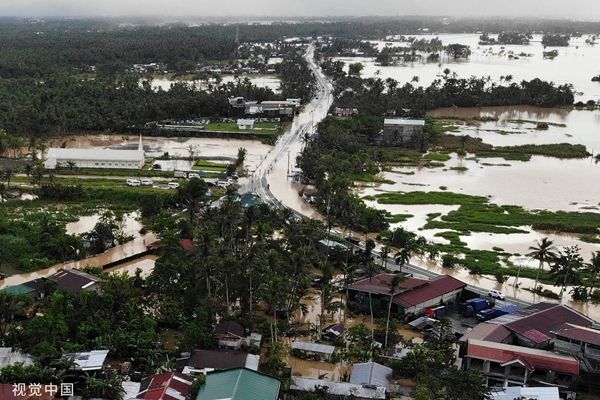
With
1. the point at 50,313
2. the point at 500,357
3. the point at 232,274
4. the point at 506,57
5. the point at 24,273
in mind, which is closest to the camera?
the point at 500,357

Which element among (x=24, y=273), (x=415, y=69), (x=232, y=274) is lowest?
(x=24, y=273)

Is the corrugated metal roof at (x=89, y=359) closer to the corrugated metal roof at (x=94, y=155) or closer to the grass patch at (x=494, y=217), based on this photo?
the grass patch at (x=494, y=217)

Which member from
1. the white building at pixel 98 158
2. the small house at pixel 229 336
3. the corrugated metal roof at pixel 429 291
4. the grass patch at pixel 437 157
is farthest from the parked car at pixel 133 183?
the grass patch at pixel 437 157

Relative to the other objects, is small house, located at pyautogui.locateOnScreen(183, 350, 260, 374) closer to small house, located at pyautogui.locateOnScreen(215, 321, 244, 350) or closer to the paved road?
small house, located at pyautogui.locateOnScreen(215, 321, 244, 350)

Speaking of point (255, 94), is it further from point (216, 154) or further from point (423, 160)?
point (423, 160)

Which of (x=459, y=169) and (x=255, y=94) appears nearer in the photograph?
(x=459, y=169)

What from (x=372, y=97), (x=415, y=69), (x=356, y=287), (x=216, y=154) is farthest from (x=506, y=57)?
(x=356, y=287)

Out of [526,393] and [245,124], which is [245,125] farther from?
[526,393]

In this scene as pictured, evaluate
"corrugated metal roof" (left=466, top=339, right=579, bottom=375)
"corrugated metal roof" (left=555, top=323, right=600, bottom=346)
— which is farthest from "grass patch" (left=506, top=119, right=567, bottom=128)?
"corrugated metal roof" (left=466, top=339, right=579, bottom=375)

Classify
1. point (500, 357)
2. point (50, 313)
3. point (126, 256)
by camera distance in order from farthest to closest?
point (126, 256) < point (50, 313) < point (500, 357)
